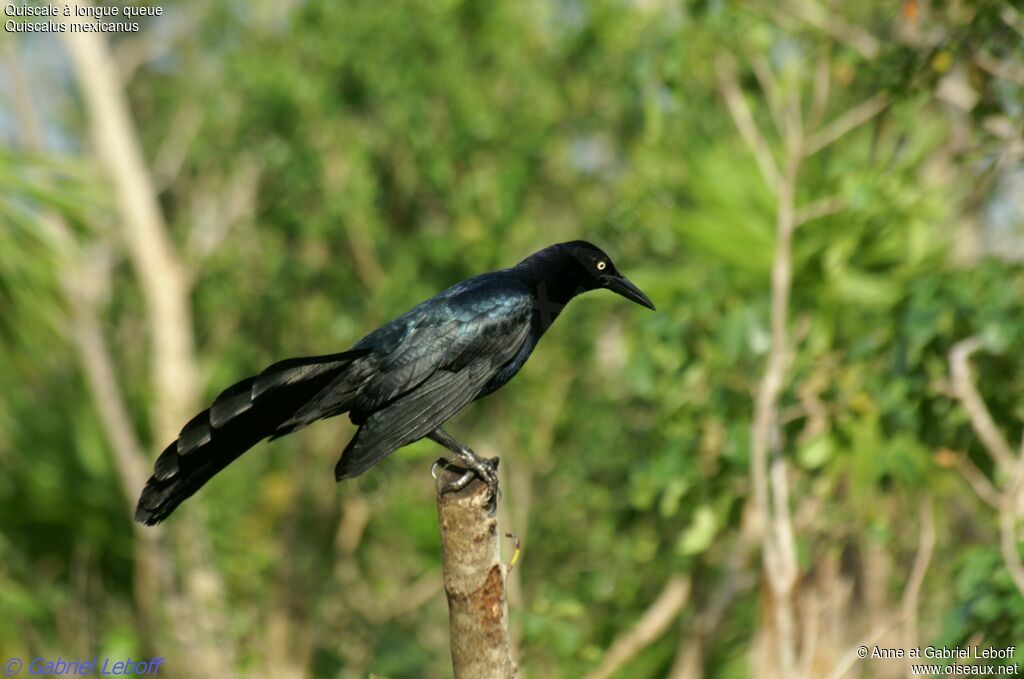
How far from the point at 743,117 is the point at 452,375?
296 cm

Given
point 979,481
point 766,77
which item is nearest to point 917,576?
point 979,481

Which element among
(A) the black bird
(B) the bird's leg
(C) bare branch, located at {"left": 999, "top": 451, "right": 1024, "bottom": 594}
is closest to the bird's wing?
(A) the black bird

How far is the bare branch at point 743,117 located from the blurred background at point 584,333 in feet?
0.09

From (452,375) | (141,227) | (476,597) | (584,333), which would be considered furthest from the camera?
(141,227)

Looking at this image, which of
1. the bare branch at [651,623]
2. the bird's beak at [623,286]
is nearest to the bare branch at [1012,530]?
the bird's beak at [623,286]

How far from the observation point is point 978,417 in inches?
207

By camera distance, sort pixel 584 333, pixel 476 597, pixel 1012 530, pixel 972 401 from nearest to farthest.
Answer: pixel 476 597
pixel 1012 530
pixel 972 401
pixel 584 333

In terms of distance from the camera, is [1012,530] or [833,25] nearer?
[1012,530]

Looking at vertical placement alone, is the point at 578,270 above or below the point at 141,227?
below

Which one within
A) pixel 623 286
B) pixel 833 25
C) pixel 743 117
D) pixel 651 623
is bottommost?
pixel 651 623

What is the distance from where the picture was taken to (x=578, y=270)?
15.6 feet

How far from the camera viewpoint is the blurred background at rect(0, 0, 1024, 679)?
227 inches

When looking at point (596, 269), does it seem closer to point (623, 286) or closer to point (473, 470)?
point (623, 286)

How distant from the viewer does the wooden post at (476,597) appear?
3506mm
